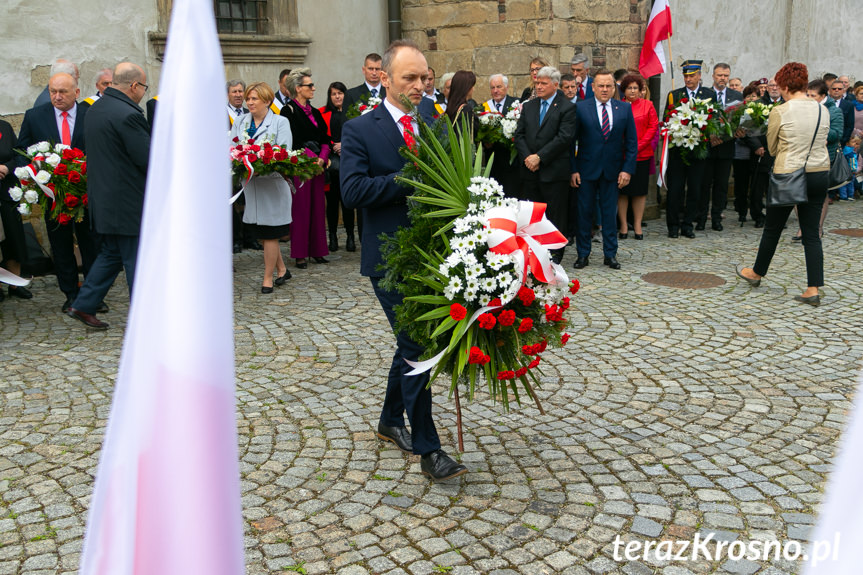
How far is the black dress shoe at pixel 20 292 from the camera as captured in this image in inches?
352

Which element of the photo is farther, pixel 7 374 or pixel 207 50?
pixel 7 374

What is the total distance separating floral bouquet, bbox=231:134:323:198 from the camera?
869cm

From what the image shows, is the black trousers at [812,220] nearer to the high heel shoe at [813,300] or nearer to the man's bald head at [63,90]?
the high heel shoe at [813,300]

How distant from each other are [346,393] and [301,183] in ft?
14.3

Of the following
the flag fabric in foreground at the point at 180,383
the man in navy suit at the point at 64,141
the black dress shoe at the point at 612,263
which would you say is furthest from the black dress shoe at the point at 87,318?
the flag fabric in foreground at the point at 180,383

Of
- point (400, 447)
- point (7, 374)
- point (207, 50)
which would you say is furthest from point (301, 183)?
point (207, 50)

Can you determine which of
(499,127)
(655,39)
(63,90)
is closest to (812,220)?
(499,127)

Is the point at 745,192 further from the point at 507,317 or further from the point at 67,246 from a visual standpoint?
the point at 507,317

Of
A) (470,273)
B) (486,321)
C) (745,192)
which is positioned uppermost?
(470,273)

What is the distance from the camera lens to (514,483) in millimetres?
4477

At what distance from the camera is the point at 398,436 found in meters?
4.96

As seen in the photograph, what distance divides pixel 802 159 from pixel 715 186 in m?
4.62

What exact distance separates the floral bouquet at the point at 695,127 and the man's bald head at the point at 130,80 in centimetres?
733

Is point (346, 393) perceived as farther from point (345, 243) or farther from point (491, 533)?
point (345, 243)
